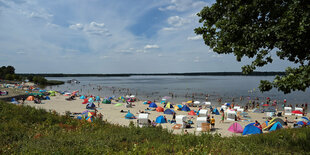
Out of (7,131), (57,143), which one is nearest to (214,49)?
(57,143)

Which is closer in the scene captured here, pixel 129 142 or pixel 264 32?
pixel 264 32

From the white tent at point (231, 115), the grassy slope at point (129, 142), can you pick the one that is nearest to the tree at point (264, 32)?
the grassy slope at point (129, 142)

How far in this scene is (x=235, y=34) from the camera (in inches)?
267

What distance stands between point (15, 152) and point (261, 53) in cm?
827

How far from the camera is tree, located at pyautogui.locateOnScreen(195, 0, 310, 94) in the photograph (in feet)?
16.8

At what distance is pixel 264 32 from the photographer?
18.8 feet

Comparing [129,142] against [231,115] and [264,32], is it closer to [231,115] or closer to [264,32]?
[264,32]

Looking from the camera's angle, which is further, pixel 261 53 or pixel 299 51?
pixel 261 53

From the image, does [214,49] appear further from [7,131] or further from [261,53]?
[7,131]

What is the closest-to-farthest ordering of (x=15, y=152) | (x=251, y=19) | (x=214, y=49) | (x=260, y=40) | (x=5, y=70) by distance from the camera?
(x=15, y=152) < (x=260, y=40) < (x=251, y=19) < (x=214, y=49) < (x=5, y=70)

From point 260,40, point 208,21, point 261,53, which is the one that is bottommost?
point 261,53

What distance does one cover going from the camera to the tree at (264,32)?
5.12m

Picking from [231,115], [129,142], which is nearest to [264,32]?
[129,142]

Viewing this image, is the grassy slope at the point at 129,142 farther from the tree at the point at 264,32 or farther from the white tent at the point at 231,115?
the white tent at the point at 231,115
